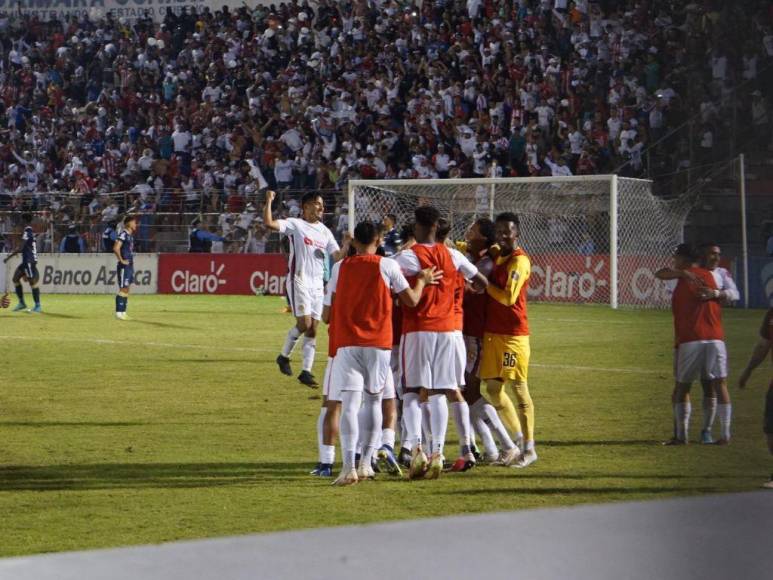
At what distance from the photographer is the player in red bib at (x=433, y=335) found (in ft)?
24.0

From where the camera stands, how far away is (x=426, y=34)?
32250 mm

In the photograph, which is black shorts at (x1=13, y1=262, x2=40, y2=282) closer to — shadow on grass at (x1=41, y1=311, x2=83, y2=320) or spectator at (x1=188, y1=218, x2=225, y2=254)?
shadow on grass at (x1=41, y1=311, x2=83, y2=320)

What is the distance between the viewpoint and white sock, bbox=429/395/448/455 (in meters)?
7.39

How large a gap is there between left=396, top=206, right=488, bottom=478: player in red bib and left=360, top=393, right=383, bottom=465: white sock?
0.84ft

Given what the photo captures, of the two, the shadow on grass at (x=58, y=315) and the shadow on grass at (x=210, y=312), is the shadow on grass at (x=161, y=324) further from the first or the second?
the shadow on grass at (x=210, y=312)

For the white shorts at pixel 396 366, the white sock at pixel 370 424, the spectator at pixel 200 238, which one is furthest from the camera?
the spectator at pixel 200 238

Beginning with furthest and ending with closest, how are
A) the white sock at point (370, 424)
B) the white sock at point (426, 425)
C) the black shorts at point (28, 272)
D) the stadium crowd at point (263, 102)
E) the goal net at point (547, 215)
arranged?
the stadium crowd at point (263, 102)
the black shorts at point (28, 272)
the goal net at point (547, 215)
the white sock at point (426, 425)
the white sock at point (370, 424)

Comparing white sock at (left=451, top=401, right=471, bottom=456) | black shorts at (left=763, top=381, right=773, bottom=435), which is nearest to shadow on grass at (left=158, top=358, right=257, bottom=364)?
white sock at (left=451, top=401, right=471, bottom=456)

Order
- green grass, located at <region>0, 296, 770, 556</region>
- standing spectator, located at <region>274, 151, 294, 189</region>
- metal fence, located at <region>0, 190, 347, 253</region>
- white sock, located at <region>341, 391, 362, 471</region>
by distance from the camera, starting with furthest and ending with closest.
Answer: standing spectator, located at <region>274, 151, 294, 189</region>, metal fence, located at <region>0, 190, 347, 253</region>, white sock, located at <region>341, 391, 362, 471</region>, green grass, located at <region>0, 296, 770, 556</region>

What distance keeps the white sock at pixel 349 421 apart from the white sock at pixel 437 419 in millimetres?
491

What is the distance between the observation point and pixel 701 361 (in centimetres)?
190

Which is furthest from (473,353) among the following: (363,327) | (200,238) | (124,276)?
(200,238)

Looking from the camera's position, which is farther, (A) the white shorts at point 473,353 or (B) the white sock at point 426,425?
(A) the white shorts at point 473,353

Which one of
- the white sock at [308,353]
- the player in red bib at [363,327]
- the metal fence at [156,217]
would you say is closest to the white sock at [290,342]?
the white sock at [308,353]
